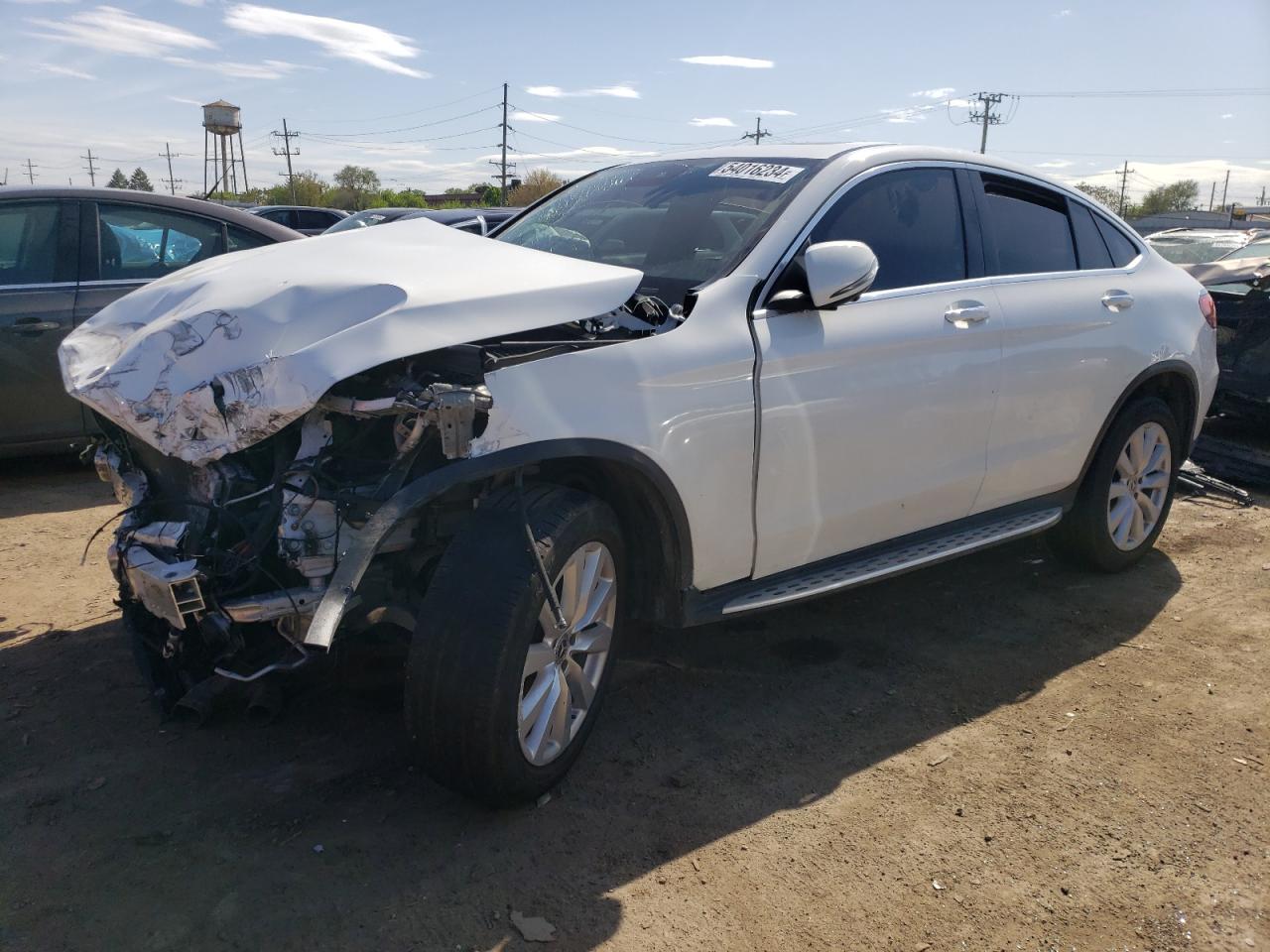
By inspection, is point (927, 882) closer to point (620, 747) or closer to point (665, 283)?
point (620, 747)

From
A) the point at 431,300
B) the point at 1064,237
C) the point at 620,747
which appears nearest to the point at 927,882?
the point at 620,747

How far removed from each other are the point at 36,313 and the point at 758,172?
413cm

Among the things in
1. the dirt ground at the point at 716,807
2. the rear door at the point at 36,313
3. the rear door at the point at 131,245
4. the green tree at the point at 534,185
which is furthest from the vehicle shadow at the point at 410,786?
the green tree at the point at 534,185

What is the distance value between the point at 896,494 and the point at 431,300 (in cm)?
192

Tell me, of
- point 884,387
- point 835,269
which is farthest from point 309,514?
point 884,387

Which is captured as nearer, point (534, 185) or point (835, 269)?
point (835, 269)

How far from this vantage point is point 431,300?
109 inches

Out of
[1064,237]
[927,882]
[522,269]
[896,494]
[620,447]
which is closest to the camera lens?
[927,882]

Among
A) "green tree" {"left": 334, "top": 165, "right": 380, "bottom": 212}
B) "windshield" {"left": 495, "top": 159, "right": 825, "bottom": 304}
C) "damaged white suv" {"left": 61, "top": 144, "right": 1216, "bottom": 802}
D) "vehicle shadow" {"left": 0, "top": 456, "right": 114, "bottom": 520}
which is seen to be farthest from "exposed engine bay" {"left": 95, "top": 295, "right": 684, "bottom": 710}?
"green tree" {"left": 334, "top": 165, "right": 380, "bottom": 212}

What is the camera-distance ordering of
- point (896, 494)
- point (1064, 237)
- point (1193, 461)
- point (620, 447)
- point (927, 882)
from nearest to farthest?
1. point (927, 882)
2. point (620, 447)
3. point (896, 494)
4. point (1064, 237)
5. point (1193, 461)

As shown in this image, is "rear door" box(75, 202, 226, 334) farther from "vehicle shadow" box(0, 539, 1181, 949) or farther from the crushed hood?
the crushed hood

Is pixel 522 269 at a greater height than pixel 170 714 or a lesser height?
greater

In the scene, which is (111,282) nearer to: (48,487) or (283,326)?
(48,487)

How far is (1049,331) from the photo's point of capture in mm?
4277
